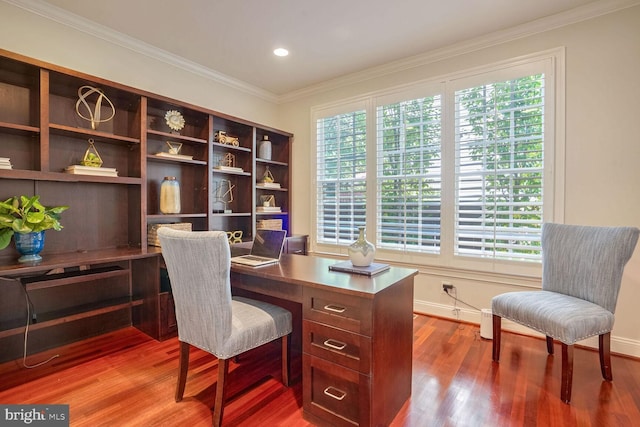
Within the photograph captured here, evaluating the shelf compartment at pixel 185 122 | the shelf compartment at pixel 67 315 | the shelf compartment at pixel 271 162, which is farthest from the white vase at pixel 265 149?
the shelf compartment at pixel 67 315

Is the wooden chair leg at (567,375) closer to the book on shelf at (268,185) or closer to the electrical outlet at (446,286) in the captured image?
the electrical outlet at (446,286)

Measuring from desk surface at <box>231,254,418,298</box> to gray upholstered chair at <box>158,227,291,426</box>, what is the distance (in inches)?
10.7

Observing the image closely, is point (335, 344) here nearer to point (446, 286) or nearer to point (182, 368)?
point (182, 368)

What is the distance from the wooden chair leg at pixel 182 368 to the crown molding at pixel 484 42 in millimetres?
3258

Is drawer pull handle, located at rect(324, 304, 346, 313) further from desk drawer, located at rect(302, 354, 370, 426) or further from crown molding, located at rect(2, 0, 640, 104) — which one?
crown molding, located at rect(2, 0, 640, 104)

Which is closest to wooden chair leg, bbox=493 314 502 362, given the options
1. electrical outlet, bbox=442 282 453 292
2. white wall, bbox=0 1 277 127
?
electrical outlet, bbox=442 282 453 292

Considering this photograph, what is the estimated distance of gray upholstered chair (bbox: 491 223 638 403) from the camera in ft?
6.16

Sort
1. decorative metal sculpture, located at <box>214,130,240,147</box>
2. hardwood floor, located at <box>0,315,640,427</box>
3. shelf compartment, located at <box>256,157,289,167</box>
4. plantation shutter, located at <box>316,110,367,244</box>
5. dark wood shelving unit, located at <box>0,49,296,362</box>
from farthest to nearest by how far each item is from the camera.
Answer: shelf compartment, located at <box>256,157,289,167</box>
plantation shutter, located at <box>316,110,367,244</box>
decorative metal sculpture, located at <box>214,130,240,147</box>
dark wood shelving unit, located at <box>0,49,296,362</box>
hardwood floor, located at <box>0,315,640,427</box>

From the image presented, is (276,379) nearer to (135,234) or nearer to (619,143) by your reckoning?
(135,234)

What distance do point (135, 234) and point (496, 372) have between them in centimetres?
309


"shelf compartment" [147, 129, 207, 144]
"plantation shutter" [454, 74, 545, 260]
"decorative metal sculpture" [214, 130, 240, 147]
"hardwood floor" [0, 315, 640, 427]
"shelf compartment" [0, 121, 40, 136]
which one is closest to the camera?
"hardwood floor" [0, 315, 640, 427]

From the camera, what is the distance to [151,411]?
1739mm

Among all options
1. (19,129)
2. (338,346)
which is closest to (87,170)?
(19,129)

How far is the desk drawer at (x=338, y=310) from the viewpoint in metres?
1.46
